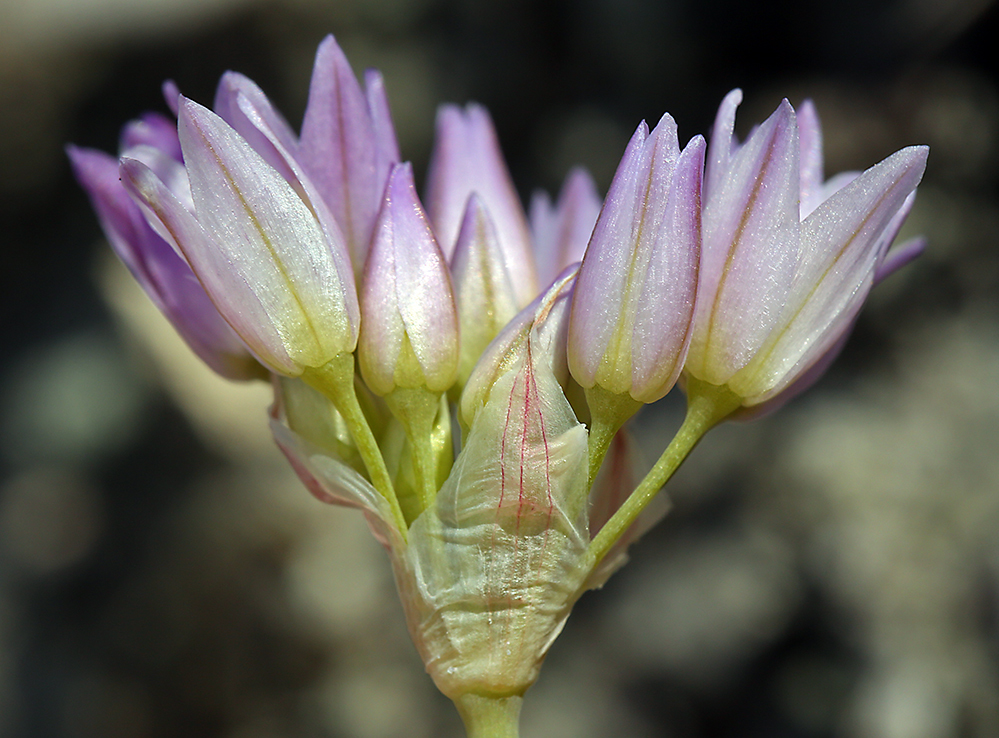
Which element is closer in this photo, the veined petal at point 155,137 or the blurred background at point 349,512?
the veined petal at point 155,137

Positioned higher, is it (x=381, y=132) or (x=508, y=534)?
(x=381, y=132)

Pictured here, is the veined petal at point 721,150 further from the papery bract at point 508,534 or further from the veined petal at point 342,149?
the veined petal at point 342,149

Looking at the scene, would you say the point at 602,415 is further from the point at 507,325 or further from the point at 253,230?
the point at 253,230

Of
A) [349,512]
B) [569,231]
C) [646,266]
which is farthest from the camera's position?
[349,512]

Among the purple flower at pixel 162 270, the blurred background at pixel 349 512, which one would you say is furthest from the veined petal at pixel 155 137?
the blurred background at pixel 349 512

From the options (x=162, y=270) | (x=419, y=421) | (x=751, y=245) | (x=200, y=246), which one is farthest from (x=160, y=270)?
(x=751, y=245)
